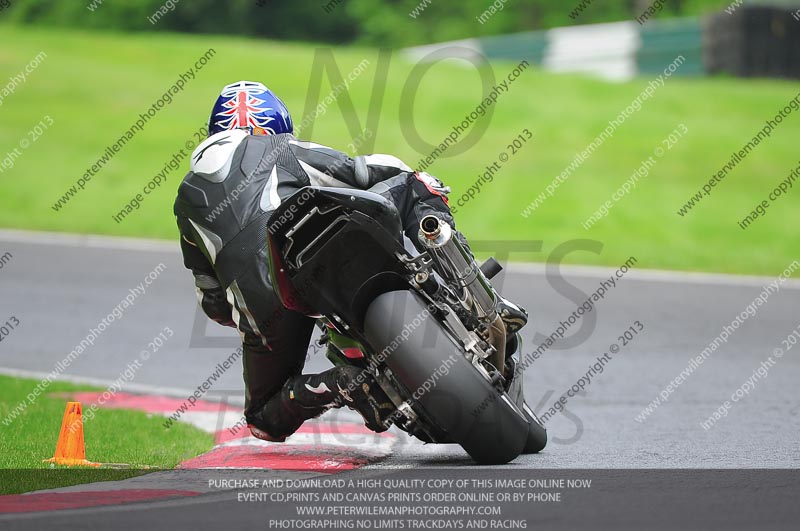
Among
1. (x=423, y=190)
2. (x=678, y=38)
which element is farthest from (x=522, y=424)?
(x=678, y=38)

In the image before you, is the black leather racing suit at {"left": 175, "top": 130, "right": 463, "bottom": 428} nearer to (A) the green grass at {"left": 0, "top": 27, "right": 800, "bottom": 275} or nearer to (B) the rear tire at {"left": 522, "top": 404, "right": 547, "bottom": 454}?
(B) the rear tire at {"left": 522, "top": 404, "right": 547, "bottom": 454}

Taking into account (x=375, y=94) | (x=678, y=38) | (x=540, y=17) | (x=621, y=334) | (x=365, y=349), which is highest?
(x=365, y=349)

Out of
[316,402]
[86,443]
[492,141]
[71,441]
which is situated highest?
[316,402]

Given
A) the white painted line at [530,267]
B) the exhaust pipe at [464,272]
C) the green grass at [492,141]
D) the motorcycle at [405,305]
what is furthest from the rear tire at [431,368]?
the green grass at [492,141]

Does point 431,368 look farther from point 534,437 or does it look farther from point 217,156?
point 217,156

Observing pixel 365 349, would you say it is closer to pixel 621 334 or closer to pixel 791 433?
pixel 791 433

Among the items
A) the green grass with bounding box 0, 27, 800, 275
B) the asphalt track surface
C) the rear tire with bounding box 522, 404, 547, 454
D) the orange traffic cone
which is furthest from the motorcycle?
the green grass with bounding box 0, 27, 800, 275

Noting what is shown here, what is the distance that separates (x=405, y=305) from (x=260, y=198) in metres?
0.97

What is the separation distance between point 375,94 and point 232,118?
15.5 meters

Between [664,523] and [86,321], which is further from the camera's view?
[86,321]

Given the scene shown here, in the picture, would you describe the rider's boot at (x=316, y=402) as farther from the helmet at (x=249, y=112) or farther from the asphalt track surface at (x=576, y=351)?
the helmet at (x=249, y=112)

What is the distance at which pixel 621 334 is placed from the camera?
34.5ft

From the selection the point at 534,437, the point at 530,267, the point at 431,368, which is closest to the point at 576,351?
the point at 530,267

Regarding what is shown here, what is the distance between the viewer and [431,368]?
16.7 ft
